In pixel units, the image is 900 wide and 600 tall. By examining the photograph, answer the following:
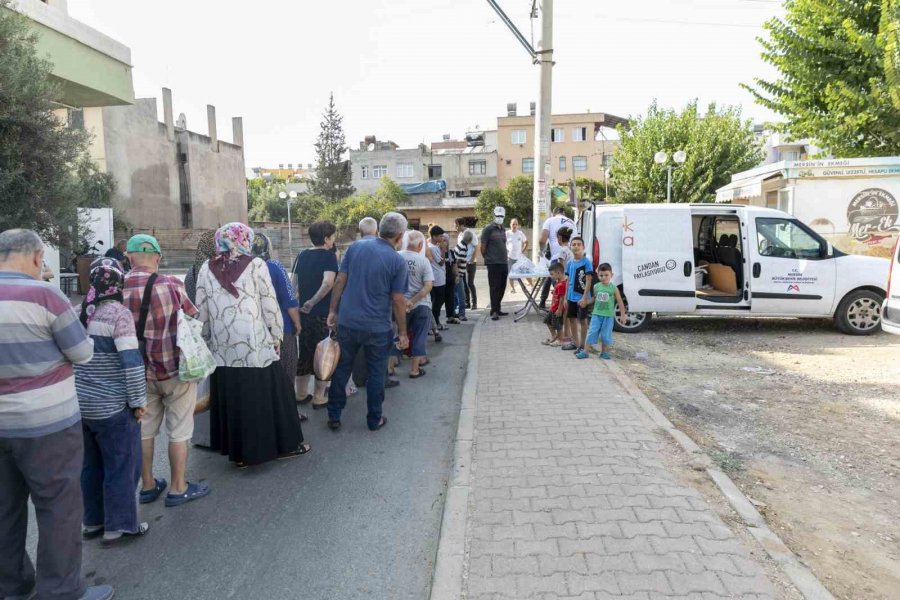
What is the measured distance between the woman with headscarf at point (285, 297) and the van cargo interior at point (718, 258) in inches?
273

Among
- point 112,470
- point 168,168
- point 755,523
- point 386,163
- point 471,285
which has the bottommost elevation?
point 755,523

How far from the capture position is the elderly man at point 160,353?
12.3 feet

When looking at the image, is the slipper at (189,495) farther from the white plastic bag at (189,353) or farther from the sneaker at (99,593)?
the sneaker at (99,593)

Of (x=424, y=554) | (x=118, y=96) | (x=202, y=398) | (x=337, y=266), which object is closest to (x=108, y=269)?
(x=202, y=398)

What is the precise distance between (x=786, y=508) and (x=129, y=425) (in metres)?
4.14

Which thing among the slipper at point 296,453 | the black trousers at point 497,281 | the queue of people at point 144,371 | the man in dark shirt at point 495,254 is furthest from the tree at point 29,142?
the black trousers at point 497,281

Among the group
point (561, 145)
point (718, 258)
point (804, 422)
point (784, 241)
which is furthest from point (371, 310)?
point (561, 145)

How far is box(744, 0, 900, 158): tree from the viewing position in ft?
41.8

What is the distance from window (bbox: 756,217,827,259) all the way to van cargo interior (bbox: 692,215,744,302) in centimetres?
33

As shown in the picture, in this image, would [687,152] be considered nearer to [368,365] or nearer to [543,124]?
[543,124]

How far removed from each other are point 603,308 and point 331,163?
6301 cm

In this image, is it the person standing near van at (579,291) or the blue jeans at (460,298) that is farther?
the blue jeans at (460,298)

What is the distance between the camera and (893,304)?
7.78m

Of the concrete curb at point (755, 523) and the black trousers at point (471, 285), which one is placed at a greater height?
the black trousers at point (471, 285)
